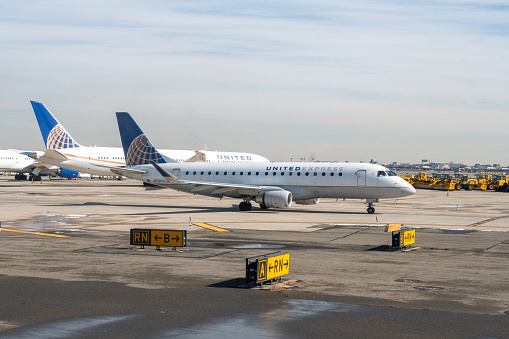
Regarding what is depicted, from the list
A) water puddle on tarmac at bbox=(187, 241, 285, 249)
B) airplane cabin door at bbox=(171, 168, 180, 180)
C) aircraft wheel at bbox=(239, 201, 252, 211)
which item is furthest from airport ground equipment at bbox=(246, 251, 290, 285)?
airplane cabin door at bbox=(171, 168, 180, 180)

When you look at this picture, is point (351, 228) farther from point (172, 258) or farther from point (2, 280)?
point (2, 280)

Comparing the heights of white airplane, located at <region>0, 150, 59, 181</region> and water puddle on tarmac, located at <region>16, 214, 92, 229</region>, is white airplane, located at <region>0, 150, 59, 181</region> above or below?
above

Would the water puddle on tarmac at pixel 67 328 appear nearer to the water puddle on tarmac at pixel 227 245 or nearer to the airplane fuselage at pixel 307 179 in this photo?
the water puddle on tarmac at pixel 227 245

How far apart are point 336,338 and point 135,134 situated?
45.6 m

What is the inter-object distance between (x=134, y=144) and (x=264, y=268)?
39.6 metres

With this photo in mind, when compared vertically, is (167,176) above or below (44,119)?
below

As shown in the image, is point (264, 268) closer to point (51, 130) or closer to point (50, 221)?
point (50, 221)

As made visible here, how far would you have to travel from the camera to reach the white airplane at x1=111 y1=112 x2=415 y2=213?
46188 mm

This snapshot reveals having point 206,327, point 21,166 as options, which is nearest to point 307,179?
point 206,327

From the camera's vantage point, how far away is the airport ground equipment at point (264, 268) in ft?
58.5

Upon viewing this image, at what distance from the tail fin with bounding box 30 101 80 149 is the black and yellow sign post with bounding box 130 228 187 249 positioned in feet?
219

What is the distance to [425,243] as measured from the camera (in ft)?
94.7

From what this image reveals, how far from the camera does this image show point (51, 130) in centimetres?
8981

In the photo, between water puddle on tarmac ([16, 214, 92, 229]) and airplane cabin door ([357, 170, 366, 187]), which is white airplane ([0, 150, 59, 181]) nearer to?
water puddle on tarmac ([16, 214, 92, 229])
